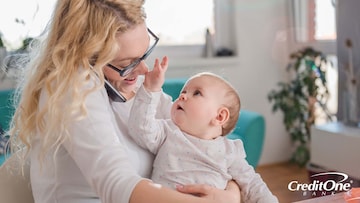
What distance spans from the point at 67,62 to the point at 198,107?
0.64ft

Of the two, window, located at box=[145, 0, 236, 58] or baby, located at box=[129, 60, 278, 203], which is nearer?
baby, located at box=[129, 60, 278, 203]

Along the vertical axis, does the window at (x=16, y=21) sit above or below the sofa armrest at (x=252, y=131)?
above

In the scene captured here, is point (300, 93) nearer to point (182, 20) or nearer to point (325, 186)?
point (182, 20)

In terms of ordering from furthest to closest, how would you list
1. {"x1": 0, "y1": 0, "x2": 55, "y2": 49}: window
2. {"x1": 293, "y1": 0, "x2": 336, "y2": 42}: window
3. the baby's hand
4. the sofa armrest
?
{"x1": 0, "y1": 0, "x2": 55, "y2": 49}: window, the sofa armrest, {"x1": 293, "y1": 0, "x2": 336, "y2": 42}: window, the baby's hand

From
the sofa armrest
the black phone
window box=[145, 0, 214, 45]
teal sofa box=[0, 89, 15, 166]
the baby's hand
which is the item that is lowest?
the sofa armrest

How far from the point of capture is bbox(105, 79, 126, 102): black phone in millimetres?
613

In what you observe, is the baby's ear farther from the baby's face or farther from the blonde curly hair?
the blonde curly hair

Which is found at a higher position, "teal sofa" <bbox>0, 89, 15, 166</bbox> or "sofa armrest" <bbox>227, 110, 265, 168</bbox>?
"teal sofa" <bbox>0, 89, 15, 166</bbox>

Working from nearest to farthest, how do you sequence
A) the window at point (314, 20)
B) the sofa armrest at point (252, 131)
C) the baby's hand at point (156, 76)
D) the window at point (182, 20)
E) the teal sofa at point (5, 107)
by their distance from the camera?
the baby's hand at point (156, 76), the window at point (314, 20), the teal sofa at point (5, 107), the sofa armrest at point (252, 131), the window at point (182, 20)

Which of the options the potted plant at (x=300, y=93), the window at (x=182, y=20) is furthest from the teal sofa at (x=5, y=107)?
the potted plant at (x=300, y=93)

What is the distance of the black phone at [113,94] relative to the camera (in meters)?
0.61

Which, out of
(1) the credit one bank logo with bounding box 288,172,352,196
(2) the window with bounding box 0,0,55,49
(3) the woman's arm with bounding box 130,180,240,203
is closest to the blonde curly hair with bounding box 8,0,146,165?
(3) the woman's arm with bounding box 130,180,240,203

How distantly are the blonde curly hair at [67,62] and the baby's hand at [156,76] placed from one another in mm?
61

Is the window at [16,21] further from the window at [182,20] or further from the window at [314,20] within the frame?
the window at [314,20]
